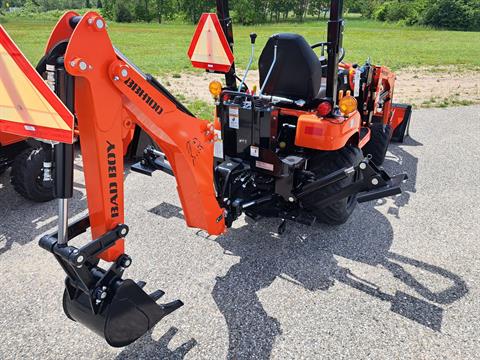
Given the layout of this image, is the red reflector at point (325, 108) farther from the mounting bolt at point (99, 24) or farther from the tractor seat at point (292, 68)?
the mounting bolt at point (99, 24)

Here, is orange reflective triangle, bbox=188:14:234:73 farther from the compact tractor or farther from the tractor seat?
the tractor seat

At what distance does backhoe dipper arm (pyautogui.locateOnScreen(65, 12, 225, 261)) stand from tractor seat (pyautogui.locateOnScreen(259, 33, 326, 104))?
4.33 feet

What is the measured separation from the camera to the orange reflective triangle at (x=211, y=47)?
3775 mm

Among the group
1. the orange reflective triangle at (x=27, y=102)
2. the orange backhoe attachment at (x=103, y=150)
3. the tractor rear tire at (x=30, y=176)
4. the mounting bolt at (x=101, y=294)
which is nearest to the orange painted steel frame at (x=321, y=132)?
the orange backhoe attachment at (x=103, y=150)

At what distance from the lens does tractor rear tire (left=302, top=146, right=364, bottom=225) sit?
3.77 m

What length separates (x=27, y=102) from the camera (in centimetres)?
184

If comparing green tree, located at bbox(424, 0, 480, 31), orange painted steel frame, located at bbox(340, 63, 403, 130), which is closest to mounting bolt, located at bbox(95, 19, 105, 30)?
orange painted steel frame, located at bbox(340, 63, 403, 130)

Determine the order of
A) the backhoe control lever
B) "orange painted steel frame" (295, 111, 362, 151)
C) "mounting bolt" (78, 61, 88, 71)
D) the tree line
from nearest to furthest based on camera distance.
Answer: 1. "mounting bolt" (78, 61, 88, 71)
2. the backhoe control lever
3. "orange painted steel frame" (295, 111, 362, 151)
4. the tree line

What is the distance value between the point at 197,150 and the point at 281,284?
4.37 feet

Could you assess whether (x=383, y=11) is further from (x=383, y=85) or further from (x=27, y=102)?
(x=27, y=102)

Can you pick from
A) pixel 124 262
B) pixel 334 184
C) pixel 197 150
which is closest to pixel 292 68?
pixel 334 184

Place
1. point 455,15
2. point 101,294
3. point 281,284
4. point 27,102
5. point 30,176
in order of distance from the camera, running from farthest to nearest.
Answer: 1. point 455,15
2. point 30,176
3. point 281,284
4. point 101,294
5. point 27,102

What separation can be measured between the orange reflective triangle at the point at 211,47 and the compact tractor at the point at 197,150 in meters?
0.11

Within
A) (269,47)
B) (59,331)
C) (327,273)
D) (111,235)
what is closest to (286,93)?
(269,47)
